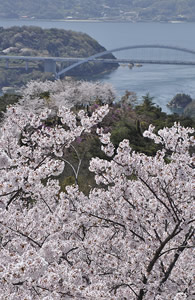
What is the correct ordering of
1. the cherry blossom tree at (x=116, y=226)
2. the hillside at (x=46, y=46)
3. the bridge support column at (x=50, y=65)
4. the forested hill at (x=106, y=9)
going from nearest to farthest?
the cherry blossom tree at (x=116, y=226) < the bridge support column at (x=50, y=65) < the hillside at (x=46, y=46) < the forested hill at (x=106, y=9)

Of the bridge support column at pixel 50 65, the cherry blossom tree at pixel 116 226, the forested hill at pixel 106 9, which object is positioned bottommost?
the cherry blossom tree at pixel 116 226

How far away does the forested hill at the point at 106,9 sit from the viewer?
150125 mm

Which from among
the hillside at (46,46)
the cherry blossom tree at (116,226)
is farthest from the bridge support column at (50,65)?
the cherry blossom tree at (116,226)

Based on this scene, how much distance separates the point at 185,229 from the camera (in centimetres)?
334

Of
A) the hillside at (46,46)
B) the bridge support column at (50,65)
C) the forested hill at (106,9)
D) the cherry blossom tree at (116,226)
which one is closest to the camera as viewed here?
the cherry blossom tree at (116,226)

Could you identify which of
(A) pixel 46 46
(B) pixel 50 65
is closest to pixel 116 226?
(B) pixel 50 65

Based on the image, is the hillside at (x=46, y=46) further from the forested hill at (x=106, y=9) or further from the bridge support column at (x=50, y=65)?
the forested hill at (x=106, y=9)

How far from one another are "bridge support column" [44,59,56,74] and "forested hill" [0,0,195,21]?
8475 cm

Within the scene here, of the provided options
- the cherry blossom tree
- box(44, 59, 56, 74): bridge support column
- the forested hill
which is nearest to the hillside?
box(44, 59, 56, 74): bridge support column

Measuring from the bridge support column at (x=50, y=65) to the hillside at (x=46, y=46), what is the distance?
1.88 m

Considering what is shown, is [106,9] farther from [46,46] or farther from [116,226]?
[116,226]

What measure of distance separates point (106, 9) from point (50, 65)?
108044mm

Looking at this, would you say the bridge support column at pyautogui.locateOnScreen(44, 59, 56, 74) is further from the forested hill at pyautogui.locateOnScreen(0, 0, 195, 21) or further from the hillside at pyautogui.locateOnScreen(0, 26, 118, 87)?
the forested hill at pyautogui.locateOnScreen(0, 0, 195, 21)

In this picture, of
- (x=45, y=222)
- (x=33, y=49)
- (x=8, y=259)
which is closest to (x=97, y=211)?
(x=45, y=222)
